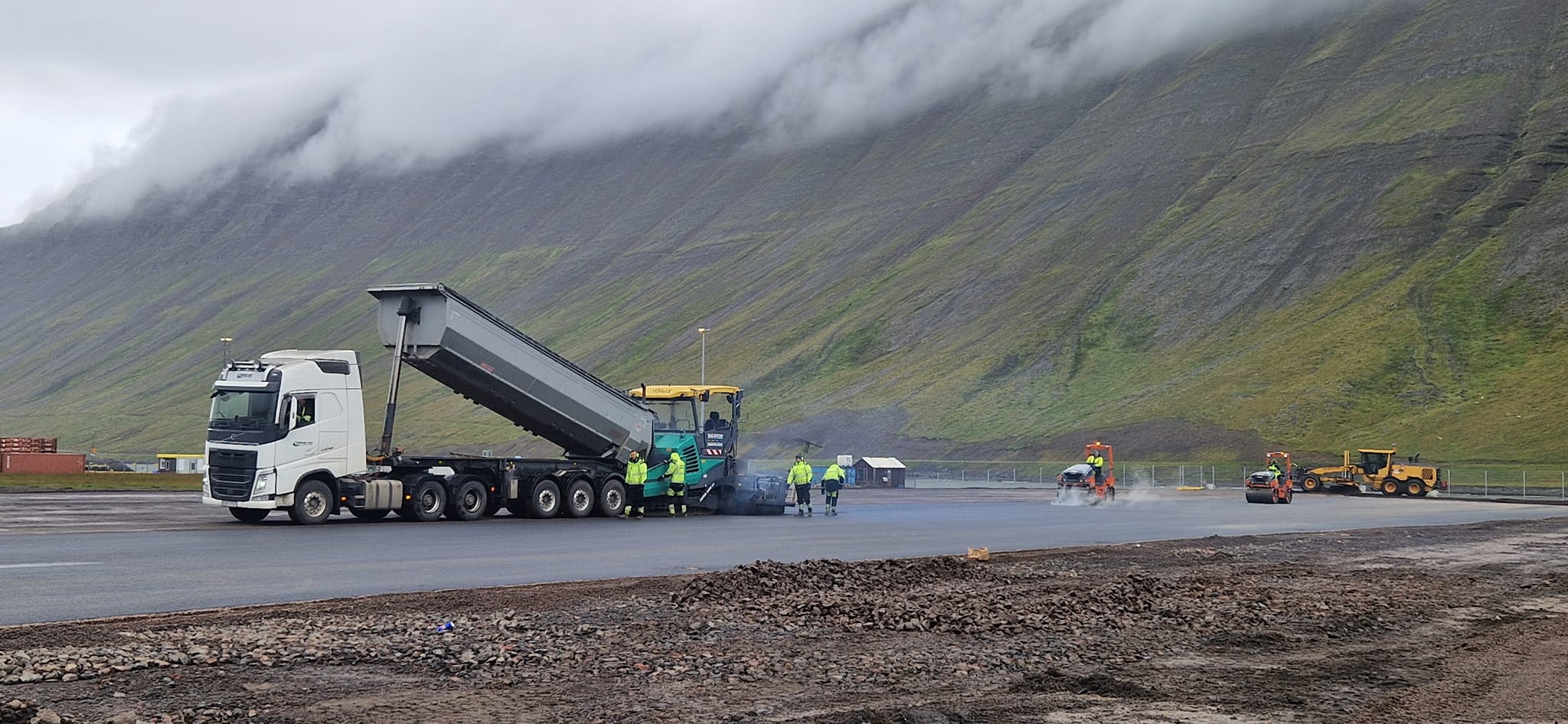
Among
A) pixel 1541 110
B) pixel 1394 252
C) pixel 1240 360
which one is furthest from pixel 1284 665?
pixel 1541 110

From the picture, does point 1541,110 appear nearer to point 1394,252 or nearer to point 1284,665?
point 1394,252

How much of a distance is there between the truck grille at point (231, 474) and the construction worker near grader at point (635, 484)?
28.1 ft

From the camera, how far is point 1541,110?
379 feet

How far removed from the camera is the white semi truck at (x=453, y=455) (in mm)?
26734

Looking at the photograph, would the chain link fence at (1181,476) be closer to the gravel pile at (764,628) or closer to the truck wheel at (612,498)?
the truck wheel at (612,498)

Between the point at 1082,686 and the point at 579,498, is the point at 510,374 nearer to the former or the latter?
the point at 579,498

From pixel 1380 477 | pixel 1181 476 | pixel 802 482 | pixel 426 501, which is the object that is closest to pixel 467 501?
pixel 426 501

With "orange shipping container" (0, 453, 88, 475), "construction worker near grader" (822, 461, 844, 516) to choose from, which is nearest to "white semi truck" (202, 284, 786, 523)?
"construction worker near grader" (822, 461, 844, 516)

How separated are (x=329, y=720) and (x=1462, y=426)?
8468 centimetres

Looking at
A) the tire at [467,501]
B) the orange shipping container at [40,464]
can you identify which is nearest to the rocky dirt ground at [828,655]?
the tire at [467,501]

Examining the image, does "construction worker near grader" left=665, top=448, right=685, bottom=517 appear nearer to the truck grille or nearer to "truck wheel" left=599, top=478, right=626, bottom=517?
"truck wheel" left=599, top=478, right=626, bottom=517

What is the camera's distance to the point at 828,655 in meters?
10.7

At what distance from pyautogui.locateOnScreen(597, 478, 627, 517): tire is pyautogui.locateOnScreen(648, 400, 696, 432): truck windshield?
2.11 meters

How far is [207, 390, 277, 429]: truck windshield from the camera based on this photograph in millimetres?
26594
